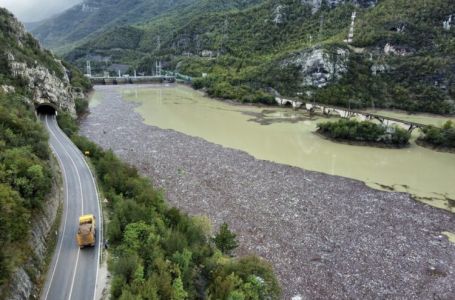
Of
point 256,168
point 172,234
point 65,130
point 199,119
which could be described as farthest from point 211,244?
point 199,119

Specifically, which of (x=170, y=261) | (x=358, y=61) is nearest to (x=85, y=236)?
(x=170, y=261)

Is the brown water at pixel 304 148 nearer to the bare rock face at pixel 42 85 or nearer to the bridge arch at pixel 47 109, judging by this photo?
the bare rock face at pixel 42 85

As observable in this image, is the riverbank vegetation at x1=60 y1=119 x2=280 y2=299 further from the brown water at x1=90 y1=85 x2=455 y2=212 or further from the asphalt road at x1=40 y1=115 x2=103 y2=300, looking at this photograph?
the brown water at x1=90 y1=85 x2=455 y2=212

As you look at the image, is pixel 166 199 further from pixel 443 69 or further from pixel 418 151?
pixel 443 69

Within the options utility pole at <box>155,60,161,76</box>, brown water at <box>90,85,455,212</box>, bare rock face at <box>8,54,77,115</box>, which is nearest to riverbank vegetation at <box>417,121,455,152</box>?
brown water at <box>90,85,455,212</box>

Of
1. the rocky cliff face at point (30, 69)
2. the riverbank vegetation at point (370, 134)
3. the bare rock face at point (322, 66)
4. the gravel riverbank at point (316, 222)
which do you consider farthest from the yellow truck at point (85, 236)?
the bare rock face at point (322, 66)

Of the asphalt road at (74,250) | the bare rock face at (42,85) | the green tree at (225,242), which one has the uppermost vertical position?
the bare rock face at (42,85)
